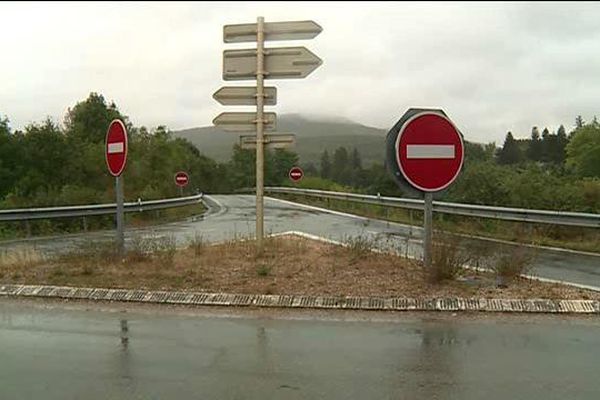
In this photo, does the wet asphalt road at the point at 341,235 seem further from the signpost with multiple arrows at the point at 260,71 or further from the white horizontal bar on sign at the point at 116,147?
the white horizontal bar on sign at the point at 116,147

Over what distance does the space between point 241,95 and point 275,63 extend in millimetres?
829

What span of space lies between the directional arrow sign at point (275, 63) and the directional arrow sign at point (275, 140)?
3.41ft

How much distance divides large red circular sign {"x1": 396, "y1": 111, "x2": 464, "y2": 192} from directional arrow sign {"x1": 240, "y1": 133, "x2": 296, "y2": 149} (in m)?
3.55

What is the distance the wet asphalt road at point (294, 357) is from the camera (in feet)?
16.2

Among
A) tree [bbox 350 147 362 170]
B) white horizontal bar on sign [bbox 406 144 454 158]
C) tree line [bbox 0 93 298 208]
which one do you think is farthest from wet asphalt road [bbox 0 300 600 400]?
tree [bbox 350 147 362 170]

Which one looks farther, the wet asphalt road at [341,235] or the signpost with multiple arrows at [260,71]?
the signpost with multiple arrows at [260,71]

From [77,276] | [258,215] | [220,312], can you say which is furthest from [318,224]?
[220,312]

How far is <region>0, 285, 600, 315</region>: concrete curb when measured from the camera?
729cm

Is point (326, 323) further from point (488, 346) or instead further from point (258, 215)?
point (258, 215)


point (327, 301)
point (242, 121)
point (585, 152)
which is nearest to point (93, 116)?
point (585, 152)

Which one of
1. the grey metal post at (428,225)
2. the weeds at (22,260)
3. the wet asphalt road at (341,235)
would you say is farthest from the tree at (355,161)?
the grey metal post at (428,225)

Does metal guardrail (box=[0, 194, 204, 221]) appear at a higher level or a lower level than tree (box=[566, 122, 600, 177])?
lower

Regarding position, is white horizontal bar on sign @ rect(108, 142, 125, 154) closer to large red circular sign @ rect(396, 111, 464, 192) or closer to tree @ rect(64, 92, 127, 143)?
large red circular sign @ rect(396, 111, 464, 192)

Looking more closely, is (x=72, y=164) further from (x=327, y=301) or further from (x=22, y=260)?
(x=327, y=301)
